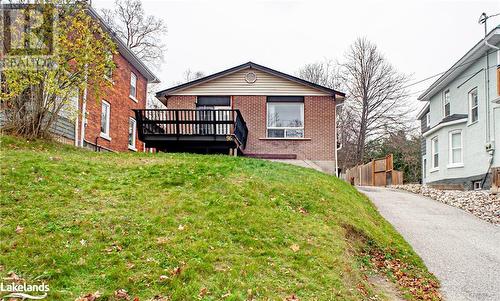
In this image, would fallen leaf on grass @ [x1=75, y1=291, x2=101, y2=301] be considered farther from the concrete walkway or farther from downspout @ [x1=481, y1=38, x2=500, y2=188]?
downspout @ [x1=481, y1=38, x2=500, y2=188]

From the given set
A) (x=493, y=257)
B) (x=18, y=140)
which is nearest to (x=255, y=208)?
(x=493, y=257)

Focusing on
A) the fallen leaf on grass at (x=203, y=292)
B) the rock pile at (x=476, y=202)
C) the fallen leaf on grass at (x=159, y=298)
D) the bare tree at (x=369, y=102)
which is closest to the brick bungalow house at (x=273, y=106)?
the rock pile at (x=476, y=202)

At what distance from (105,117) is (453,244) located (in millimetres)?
14176

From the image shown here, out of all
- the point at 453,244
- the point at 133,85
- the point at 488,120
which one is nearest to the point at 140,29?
the point at 133,85

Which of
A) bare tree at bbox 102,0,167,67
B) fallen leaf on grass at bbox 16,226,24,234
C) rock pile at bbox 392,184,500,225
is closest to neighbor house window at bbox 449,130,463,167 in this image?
rock pile at bbox 392,184,500,225

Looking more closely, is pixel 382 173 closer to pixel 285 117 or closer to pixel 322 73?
pixel 285 117

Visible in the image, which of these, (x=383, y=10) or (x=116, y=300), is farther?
(x=383, y=10)

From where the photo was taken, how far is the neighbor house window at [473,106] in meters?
17.5

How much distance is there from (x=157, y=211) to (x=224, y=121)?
8.61m

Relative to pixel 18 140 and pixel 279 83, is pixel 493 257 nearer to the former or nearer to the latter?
pixel 18 140

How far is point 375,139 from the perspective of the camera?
3459cm

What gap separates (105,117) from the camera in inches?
704

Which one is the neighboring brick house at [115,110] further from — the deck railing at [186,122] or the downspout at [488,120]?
the downspout at [488,120]

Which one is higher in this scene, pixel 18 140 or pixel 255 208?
pixel 18 140
